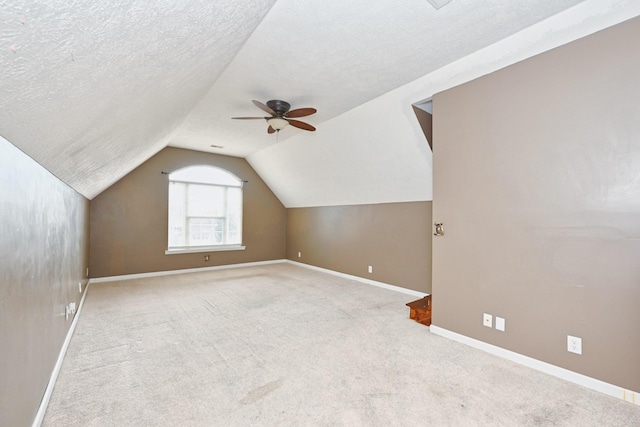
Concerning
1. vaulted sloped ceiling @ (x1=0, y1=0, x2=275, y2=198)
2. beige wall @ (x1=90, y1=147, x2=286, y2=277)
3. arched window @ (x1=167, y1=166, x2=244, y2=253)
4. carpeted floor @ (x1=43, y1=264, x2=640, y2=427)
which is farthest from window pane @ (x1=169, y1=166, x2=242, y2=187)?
vaulted sloped ceiling @ (x1=0, y1=0, x2=275, y2=198)

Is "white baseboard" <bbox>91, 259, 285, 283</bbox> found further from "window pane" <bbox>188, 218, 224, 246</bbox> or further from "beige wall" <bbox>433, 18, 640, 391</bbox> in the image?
"beige wall" <bbox>433, 18, 640, 391</bbox>

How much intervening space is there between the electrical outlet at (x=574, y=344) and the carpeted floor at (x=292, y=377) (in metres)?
0.25

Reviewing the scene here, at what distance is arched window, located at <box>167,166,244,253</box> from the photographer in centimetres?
605

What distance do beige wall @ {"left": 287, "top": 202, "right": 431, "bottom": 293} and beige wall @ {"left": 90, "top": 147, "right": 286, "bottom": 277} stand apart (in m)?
1.54

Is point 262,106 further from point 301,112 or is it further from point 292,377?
point 292,377

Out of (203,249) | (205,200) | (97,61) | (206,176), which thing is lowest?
(203,249)

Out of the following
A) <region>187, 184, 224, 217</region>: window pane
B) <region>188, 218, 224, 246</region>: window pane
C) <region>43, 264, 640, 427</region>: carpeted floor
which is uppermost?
<region>187, 184, 224, 217</region>: window pane

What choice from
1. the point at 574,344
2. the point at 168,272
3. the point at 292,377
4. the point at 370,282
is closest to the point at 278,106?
the point at 292,377

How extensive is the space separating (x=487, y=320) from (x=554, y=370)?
1.79ft

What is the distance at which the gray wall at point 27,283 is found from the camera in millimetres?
1242

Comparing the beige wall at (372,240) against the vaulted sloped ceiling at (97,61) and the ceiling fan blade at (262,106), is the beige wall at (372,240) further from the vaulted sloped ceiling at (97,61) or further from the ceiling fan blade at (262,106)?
the vaulted sloped ceiling at (97,61)

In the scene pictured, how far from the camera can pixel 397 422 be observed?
5.58ft

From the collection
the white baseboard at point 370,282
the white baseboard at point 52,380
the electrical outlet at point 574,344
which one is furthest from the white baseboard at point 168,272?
the electrical outlet at point 574,344

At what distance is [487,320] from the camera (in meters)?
2.60
